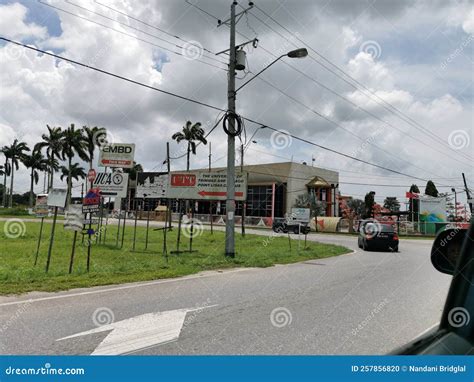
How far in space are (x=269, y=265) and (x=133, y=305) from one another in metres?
7.60

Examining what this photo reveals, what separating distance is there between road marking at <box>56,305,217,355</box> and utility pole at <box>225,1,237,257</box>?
855 centimetres

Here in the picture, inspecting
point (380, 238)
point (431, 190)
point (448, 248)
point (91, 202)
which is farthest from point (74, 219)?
point (431, 190)

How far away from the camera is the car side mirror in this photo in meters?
2.23

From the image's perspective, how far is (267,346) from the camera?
4621 millimetres

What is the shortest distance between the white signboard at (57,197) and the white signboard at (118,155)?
23.7 ft

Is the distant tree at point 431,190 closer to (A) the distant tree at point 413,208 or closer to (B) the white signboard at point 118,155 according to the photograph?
(A) the distant tree at point 413,208

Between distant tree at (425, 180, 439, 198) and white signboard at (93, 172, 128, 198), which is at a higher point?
distant tree at (425, 180, 439, 198)

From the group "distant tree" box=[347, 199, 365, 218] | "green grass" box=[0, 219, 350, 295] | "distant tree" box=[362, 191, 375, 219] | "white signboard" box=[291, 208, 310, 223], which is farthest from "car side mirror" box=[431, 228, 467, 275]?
"distant tree" box=[362, 191, 375, 219]

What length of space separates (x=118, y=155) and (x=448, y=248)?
55.9ft

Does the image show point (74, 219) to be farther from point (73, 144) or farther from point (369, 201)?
point (369, 201)

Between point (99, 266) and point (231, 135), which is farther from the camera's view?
point (231, 135)

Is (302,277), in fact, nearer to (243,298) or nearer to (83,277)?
(243,298)

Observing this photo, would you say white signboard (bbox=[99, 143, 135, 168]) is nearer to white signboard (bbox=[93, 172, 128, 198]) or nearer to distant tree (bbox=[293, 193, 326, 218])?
white signboard (bbox=[93, 172, 128, 198])

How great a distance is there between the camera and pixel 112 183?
16.8 meters
